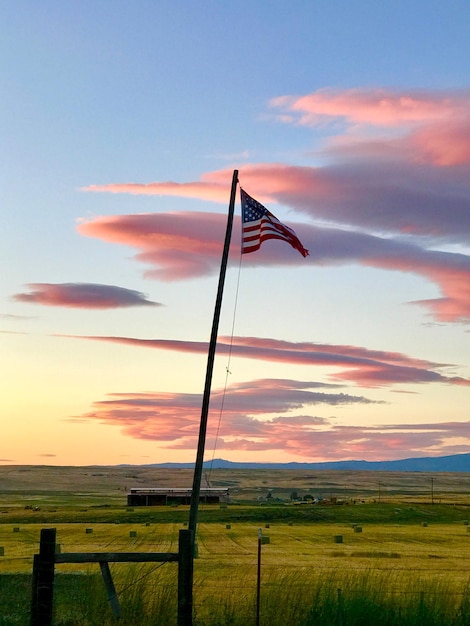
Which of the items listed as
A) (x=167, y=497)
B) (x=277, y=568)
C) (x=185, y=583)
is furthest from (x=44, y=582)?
(x=167, y=497)

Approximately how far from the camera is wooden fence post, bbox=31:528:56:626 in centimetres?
1781

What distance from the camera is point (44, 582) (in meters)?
17.9

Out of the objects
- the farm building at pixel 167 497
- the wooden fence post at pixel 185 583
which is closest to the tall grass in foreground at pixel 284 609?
the wooden fence post at pixel 185 583

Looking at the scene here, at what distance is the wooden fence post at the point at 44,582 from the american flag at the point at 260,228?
1485 cm

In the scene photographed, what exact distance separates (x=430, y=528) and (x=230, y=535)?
57.2ft

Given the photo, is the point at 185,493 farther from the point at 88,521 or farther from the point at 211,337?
the point at 211,337

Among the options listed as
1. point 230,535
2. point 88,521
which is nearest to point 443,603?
point 230,535

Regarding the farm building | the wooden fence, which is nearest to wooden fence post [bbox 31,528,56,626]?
the wooden fence

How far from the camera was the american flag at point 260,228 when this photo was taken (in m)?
31.0

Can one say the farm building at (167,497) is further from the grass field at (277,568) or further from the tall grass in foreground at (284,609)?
the tall grass in foreground at (284,609)

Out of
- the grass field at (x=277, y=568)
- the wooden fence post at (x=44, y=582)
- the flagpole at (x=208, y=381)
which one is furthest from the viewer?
the flagpole at (x=208, y=381)

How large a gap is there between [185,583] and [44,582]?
2658mm

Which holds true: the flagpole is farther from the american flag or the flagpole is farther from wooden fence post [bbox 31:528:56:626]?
wooden fence post [bbox 31:528:56:626]

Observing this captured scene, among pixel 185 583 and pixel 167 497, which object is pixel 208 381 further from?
pixel 167 497
